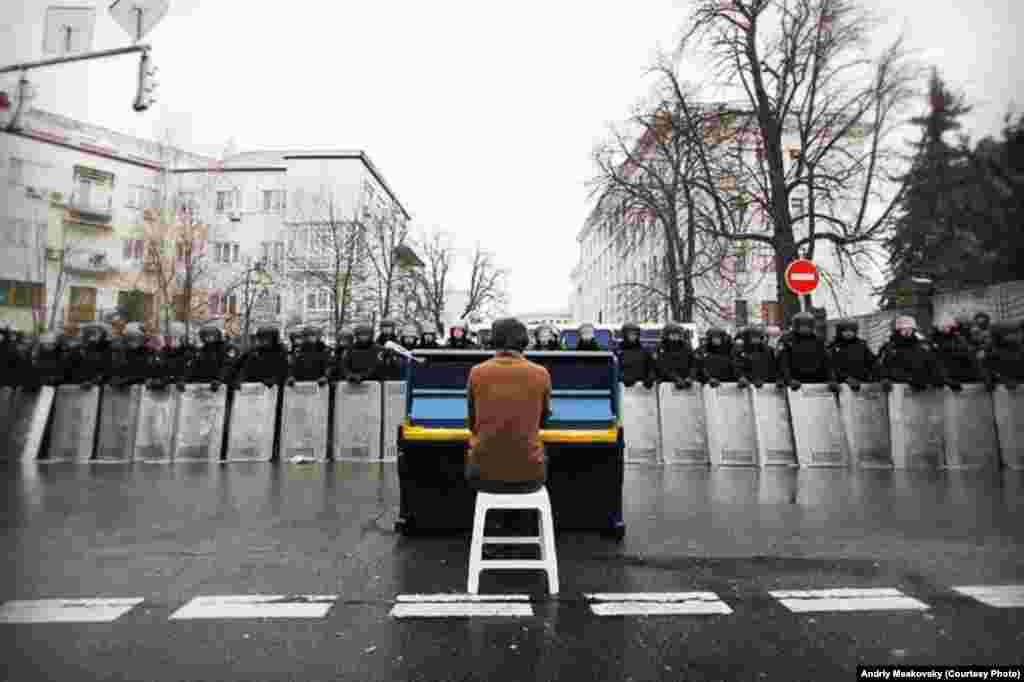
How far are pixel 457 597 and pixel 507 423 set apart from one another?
1192 mm

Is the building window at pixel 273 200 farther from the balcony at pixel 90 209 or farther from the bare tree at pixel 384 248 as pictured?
the balcony at pixel 90 209

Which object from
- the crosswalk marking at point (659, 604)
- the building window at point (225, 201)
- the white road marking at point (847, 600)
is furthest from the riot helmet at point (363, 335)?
the building window at point (225, 201)

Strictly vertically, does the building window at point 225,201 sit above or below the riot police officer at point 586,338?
above

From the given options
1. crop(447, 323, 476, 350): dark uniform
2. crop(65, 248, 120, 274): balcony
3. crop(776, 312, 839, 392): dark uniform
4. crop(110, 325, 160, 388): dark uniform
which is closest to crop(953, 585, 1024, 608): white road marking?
crop(776, 312, 839, 392): dark uniform

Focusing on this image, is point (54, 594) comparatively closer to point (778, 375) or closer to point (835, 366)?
point (778, 375)

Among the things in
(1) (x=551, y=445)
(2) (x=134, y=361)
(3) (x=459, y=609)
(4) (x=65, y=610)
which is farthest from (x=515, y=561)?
(2) (x=134, y=361)

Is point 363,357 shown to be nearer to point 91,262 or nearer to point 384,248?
point 91,262

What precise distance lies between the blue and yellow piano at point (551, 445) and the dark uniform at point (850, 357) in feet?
22.0

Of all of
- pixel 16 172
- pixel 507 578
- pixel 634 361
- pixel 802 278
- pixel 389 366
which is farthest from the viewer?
pixel 802 278

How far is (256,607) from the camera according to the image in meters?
4.20

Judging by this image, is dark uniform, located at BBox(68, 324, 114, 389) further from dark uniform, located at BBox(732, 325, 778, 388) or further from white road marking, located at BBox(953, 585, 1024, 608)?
white road marking, located at BBox(953, 585, 1024, 608)

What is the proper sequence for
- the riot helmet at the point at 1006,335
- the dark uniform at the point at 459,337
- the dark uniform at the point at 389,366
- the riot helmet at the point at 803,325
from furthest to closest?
1. the dark uniform at the point at 459,337
2. the dark uniform at the point at 389,366
3. the riot helmet at the point at 803,325
4. the riot helmet at the point at 1006,335

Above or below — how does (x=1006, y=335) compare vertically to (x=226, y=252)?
below

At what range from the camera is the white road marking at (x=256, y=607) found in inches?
159
